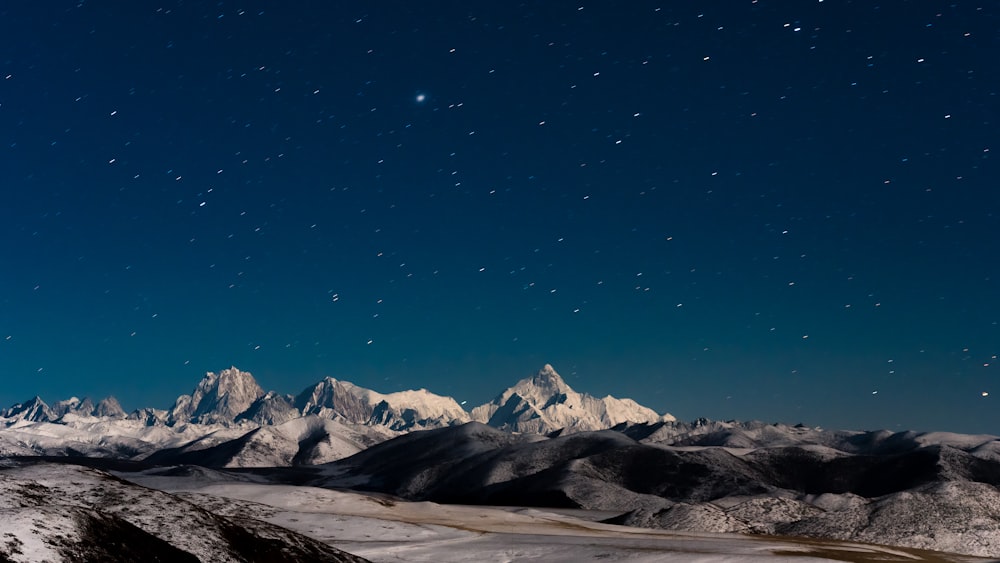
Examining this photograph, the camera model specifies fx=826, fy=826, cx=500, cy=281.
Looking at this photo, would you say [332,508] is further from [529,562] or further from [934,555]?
[934,555]

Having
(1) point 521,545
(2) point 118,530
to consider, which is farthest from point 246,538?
(1) point 521,545

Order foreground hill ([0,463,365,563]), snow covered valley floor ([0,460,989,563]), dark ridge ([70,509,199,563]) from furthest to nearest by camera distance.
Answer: snow covered valley floor ([0,460,989,563]), dark ridge ([70,509,199,563]), foreground hill ([0,463,365,563])

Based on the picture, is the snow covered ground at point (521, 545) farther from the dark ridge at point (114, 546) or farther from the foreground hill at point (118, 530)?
the dark ridge at point (114, 546)

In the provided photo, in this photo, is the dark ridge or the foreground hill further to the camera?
the dark ridge

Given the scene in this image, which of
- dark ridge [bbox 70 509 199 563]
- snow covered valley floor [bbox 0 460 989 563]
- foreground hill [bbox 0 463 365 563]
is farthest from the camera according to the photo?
snow covered valley floor [bbox 0 460 989 563]

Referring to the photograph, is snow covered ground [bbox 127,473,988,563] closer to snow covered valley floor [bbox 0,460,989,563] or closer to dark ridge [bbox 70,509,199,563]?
snow covered valley floor [bbox 0,460,989,563]

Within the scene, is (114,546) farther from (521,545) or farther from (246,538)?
(521,545)

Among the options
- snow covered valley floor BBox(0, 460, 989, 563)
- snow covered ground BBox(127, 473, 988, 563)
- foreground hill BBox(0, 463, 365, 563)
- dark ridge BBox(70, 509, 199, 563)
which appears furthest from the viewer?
snow covered ground BBox(127, 473, 988, 563)

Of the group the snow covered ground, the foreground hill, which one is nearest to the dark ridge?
the foreground hill

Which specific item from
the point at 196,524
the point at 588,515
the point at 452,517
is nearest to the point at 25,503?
the point at 196,524

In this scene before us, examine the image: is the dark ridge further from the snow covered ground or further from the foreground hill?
the snow covered ground

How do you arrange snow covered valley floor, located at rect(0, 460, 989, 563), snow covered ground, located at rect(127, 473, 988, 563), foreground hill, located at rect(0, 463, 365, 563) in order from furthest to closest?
snow covered ground, located at rect(127, 473, 988, 563), snow covered valley floor, located at rect(0, 460, 989, 563), foreground hill, located at rect(0, 463, 365, 563)

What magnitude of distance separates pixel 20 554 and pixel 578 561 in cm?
3646

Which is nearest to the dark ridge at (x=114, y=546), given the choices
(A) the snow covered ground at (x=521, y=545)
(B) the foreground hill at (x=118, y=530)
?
(B) the foreground hill at (x=118, y=530)
